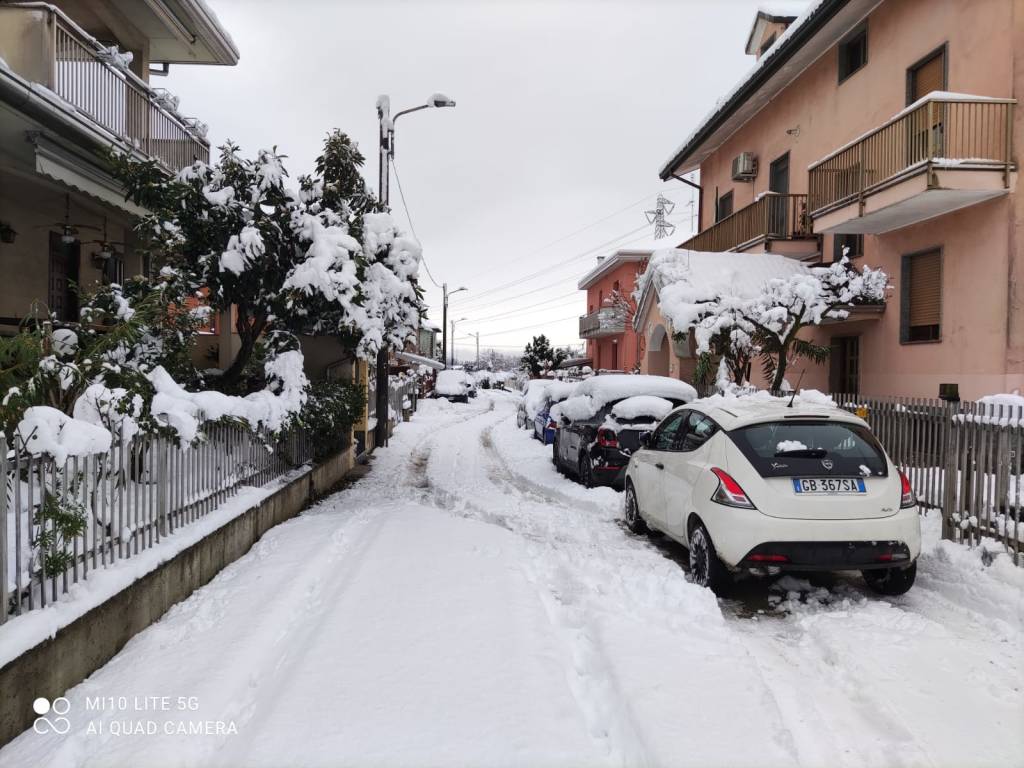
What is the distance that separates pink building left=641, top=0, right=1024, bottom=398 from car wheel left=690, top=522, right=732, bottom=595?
25.0 ft

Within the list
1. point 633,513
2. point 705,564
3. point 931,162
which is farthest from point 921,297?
point 705,564

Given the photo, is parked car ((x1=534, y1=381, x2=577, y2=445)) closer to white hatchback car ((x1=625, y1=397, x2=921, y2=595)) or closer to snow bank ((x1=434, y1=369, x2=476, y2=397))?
white hatchback car ((x1=625, y1=397, x2=921, y2=595))

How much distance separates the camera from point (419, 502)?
964 cm

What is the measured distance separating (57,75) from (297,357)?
4.66 m

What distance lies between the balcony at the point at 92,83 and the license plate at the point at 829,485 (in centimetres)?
837

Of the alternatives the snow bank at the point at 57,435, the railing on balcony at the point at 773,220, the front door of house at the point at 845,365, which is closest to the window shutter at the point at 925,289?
the front door of house at the point at 845,365

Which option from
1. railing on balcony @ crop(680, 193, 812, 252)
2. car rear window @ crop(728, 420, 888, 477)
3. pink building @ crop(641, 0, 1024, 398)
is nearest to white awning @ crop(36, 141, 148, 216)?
car rear window @ crop(728, 420, 888, 477)

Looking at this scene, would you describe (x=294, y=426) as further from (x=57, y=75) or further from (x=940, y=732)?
(x=940, y=732)

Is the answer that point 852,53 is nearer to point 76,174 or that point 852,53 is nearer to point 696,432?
point 696,432

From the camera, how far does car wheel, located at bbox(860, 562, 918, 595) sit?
17.4 ft

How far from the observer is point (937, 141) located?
11008mm

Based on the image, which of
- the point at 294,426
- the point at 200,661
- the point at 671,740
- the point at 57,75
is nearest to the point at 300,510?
the point at 294,426

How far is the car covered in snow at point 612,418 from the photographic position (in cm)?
1027

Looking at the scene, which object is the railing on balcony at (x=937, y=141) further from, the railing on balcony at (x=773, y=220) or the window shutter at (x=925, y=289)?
the railing on balcony at (x=773, y=220)
